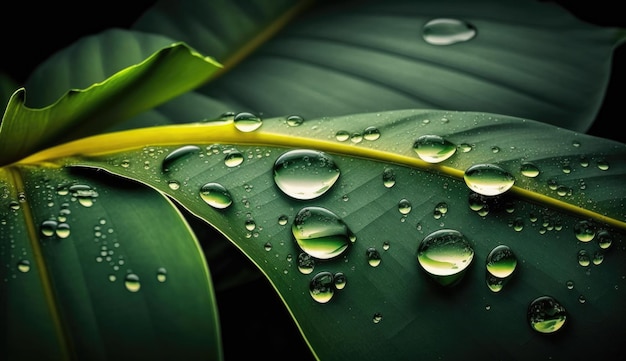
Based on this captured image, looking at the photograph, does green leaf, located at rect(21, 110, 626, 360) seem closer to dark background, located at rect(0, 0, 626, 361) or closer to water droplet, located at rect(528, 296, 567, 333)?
water droplet, located at rect(528, 296, 567, 333)

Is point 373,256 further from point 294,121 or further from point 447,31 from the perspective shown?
point 447,31

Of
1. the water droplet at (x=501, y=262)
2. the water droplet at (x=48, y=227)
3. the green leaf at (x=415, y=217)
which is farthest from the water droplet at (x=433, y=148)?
the water droplet at (x=48, y=227)

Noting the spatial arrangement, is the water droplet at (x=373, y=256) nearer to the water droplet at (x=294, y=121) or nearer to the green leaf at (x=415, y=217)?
the green leaf at (x=415, y=217)

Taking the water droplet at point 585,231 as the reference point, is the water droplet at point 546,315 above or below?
below

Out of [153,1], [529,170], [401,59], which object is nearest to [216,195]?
[529,170]

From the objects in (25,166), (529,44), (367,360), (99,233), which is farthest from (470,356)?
(529,44)

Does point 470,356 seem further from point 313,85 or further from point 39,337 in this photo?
point 313,85
